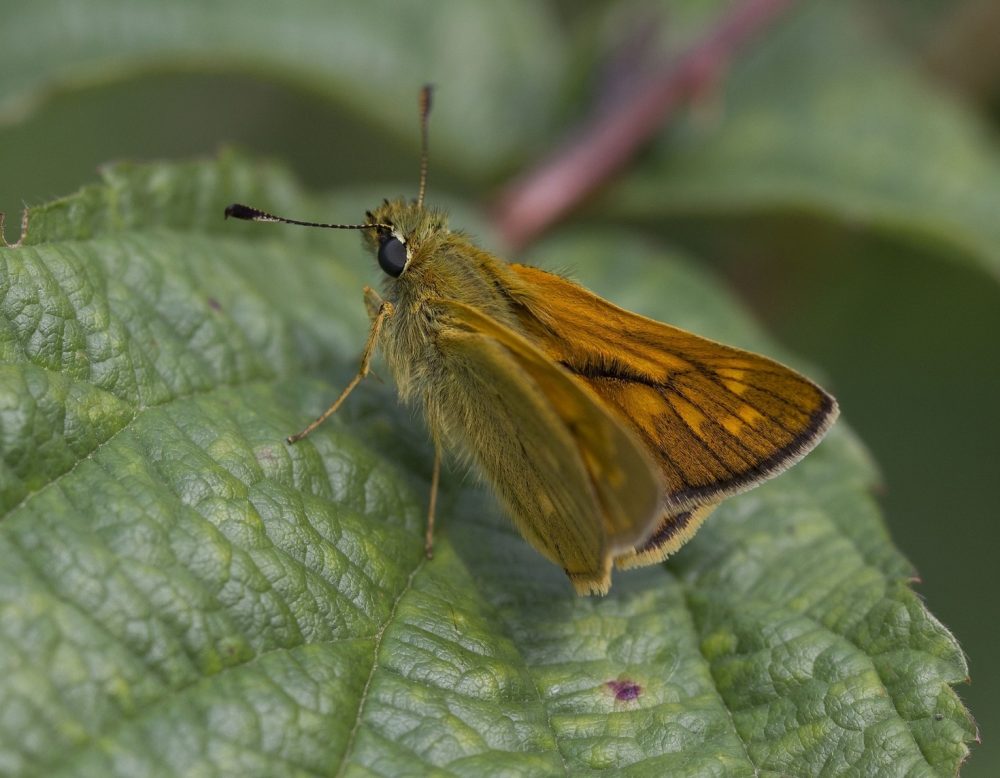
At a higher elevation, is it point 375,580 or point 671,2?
point 671,2

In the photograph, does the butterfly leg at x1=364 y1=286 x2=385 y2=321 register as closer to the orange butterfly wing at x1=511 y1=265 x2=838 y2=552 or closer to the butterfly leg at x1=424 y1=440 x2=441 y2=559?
the butterfly leg at x1=424 y1=440 x2=441 y2=559

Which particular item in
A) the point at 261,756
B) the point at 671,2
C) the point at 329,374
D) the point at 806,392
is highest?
the point at 671,2

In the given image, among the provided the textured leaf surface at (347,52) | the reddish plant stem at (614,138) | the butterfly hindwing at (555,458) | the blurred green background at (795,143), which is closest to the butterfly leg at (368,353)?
the butterfly hindwing at (555,458)

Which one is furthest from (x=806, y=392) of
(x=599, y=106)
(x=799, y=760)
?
(x=599, y=106)

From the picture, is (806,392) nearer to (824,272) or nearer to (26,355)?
(26,355)

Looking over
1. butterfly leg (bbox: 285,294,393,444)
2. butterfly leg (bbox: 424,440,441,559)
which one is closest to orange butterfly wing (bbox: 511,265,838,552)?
butterfly leg (bbox: 424,440,441,559)

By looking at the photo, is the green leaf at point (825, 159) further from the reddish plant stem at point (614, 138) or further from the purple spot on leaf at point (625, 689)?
the purple spot on leaf at point (625, 689)
